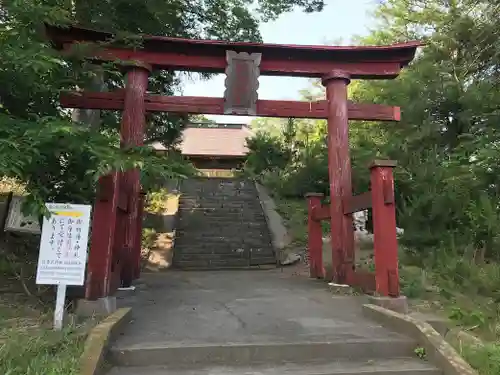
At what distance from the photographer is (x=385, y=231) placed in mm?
4980

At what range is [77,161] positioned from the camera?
4309 mm

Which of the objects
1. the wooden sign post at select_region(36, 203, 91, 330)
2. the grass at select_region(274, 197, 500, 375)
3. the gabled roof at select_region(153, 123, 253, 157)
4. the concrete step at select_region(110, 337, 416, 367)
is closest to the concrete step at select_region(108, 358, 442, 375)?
the concrete step at select_region(110, 337, 416, 367)

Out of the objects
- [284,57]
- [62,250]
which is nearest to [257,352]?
[62,250]

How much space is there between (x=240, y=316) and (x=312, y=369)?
Answer: 1425 millimetres

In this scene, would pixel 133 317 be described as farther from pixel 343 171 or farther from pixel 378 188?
pixel 343 171

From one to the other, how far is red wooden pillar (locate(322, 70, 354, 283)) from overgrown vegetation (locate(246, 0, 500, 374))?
0.99 meters

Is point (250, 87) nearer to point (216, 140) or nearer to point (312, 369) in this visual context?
point (312, 369)

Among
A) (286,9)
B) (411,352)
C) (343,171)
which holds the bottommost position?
(411,352)

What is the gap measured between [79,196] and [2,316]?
4.77 ft

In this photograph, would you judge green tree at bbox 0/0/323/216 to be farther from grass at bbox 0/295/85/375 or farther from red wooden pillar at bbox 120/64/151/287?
grass at bbox 0/295/85/375

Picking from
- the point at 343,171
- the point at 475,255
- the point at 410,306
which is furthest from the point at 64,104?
the point at 475,255

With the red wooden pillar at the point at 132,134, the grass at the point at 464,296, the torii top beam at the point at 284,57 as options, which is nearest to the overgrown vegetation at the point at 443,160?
the grass at the point at 464,296

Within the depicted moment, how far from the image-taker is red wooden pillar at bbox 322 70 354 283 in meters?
6.63

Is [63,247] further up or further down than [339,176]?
further down
